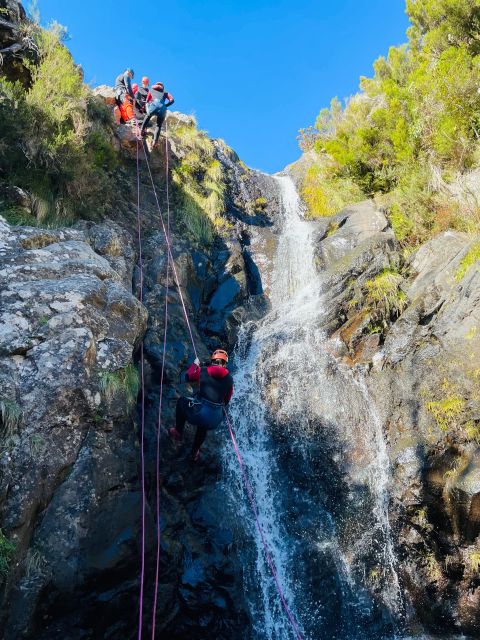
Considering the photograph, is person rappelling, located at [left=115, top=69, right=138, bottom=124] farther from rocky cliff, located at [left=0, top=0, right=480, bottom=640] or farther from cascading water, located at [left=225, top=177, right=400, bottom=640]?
cascading water, located at [left=225, top=177, right=400, bottom=640]

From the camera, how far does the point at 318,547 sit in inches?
253

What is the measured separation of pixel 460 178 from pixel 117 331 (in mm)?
8575

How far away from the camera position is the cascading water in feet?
19.7

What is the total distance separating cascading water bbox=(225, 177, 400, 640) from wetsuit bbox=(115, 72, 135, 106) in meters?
7.83

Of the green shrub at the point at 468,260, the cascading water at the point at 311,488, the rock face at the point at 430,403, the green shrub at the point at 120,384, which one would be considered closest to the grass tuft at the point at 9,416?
the green shrub at the point at 120,384

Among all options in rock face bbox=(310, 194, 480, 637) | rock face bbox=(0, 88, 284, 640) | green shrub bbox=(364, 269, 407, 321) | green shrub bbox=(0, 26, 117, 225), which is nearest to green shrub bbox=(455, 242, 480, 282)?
rock face bbox=(310, 194, 480, 637)

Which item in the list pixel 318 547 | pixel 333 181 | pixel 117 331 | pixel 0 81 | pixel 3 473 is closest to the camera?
pixel 3 473

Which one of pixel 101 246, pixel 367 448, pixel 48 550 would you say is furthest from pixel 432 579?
pixel 101 246

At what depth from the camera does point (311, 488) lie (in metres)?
7.01

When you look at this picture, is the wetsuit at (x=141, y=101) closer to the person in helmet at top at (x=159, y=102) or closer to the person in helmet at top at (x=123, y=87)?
the person in helmet at top at (x=123, y=87)

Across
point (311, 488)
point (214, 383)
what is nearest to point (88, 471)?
point (214, 383)

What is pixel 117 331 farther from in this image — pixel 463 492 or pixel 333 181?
pixel 333 181

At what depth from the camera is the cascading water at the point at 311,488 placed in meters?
6.02

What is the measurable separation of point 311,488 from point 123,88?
11344mm
